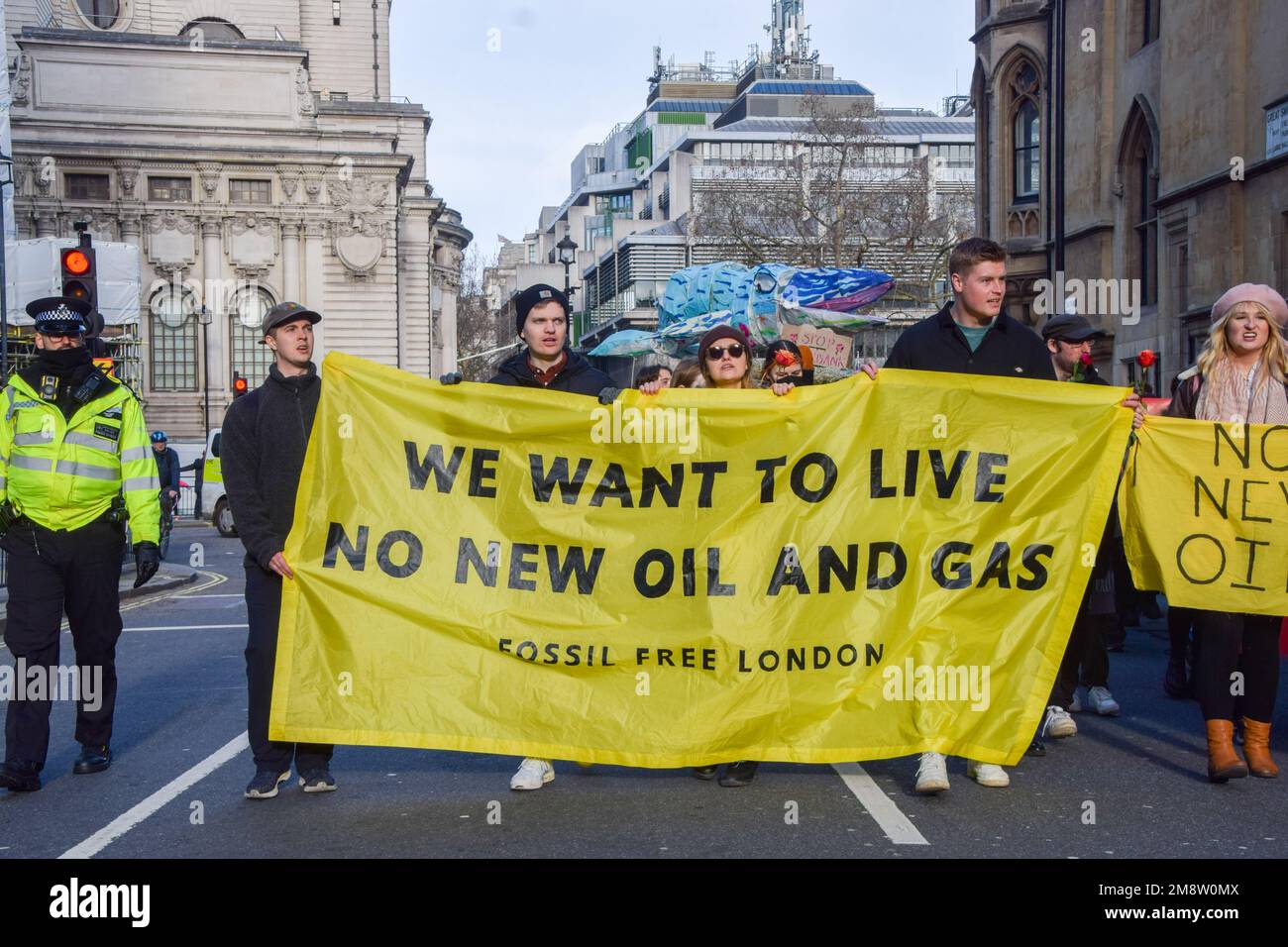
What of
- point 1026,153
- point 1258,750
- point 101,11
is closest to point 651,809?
point 1258,750

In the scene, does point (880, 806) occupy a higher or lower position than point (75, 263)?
lower

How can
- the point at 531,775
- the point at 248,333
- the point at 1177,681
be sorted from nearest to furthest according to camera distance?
the point at 531,775 → the point at 1177,681 → the point at 248,333

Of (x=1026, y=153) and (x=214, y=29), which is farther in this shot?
(x=214, y=29)

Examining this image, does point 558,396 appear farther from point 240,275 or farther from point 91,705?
point 240,275

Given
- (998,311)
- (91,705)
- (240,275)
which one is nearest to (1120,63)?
(998,311)

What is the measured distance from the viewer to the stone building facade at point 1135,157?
25078 millimetres

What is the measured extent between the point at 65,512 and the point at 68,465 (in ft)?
0.75

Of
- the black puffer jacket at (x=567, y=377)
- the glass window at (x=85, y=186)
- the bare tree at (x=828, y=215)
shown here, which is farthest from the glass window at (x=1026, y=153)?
the glass window at (x=85, y=186)

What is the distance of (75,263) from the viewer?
14.9 meters

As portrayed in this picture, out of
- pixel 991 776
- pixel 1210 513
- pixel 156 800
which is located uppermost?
pixel 1210 513

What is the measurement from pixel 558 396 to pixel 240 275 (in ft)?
211

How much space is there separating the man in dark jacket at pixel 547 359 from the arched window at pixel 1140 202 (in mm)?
24787

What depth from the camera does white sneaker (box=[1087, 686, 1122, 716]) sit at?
9188mm

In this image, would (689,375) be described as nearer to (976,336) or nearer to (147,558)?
(976,336)
